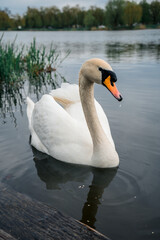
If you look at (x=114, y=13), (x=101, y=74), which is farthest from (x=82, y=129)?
(x=114, y=13)

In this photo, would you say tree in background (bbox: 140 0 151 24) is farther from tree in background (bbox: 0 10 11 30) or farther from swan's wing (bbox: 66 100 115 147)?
swan's wing (bbox: 66 100 115 147)

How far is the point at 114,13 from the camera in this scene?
9644cm

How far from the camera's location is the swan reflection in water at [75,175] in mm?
3893

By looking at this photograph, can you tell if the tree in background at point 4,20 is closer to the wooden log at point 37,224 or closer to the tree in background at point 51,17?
the tree in background at point 51,17

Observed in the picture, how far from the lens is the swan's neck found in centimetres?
444

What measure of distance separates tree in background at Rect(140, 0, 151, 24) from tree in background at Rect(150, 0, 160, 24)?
1.71 meters

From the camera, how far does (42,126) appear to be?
5180mm

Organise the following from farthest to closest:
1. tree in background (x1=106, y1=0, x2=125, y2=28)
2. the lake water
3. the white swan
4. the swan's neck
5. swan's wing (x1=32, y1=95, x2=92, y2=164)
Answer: tree in background (x1=106, y1=0, x2=125, y2=28), swan's wing (x1=32, y1=95, x2=92, y2=164), the swan's neck, the white swan, the lake water

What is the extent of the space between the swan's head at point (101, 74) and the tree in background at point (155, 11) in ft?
307

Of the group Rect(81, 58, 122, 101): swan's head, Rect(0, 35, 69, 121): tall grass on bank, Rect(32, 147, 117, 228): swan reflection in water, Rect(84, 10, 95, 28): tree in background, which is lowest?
Rect(32, 147, 117, 228): swan reflection in water

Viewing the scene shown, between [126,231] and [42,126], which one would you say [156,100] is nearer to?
[42,126]

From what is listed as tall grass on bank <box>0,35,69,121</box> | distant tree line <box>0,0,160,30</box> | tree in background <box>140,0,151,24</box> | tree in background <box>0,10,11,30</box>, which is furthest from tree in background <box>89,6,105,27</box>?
tall grass on bank <box>0,35,69,121</box>

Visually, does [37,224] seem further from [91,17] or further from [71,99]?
[91,17]

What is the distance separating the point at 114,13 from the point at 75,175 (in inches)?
3903
